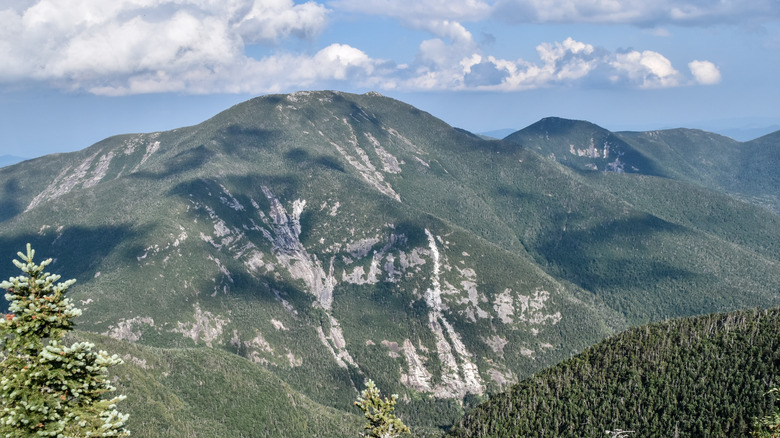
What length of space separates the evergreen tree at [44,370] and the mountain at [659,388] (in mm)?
151259

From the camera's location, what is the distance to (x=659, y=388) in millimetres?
165250

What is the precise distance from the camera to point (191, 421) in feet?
647

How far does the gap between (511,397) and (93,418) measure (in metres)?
167

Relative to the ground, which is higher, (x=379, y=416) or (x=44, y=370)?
(x=44, y=370)

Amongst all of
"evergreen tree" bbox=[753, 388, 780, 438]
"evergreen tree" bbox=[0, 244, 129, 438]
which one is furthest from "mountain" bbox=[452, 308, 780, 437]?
"evergreen tree" bbox=[0, 244, 129, 438]

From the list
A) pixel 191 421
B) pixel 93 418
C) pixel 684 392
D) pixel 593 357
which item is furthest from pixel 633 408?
pixel 93 418

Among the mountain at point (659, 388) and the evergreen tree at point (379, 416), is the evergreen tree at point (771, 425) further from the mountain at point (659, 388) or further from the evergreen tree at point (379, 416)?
the mountain at point (659, 388)

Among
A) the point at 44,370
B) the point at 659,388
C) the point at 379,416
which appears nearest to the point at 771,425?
the point at 379,416

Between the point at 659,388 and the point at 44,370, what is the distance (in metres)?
175

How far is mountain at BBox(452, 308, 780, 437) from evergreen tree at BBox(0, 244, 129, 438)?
151m

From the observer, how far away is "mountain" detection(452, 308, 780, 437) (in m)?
153

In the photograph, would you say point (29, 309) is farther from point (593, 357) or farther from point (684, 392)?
point (593, 357)

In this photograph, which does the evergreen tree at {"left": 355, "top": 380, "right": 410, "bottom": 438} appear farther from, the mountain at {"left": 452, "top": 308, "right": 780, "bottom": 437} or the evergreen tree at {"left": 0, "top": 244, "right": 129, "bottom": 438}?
the mountain at {"left": 452, "top": 308, "right": 780, "bottom": 437}

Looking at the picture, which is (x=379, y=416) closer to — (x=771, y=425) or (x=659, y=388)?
(x=771, y=425)
